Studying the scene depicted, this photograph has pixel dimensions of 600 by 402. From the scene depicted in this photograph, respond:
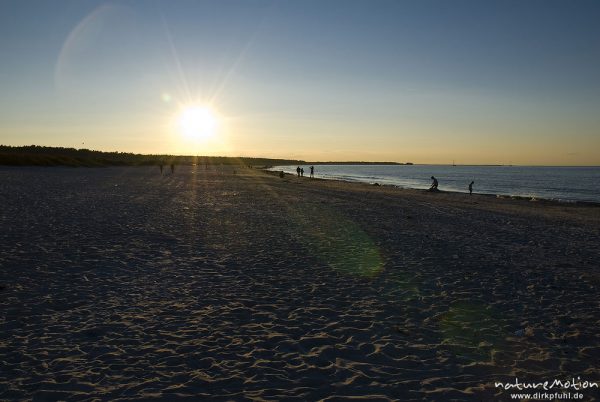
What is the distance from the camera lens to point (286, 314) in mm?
8508

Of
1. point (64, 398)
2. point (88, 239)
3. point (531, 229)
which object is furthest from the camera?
point (531, 229)

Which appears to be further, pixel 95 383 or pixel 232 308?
pixel 232 308

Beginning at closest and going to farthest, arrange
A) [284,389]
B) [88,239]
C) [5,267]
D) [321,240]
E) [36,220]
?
[284,389] → [5,267] → [88,239] → [321,240] → [36,220]

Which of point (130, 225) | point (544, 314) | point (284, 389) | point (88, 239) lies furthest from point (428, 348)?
point (130, 225)

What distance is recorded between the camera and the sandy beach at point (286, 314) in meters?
5.88

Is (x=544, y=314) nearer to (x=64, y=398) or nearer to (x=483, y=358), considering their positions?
(x=483, y=358)

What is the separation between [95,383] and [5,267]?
7570mm

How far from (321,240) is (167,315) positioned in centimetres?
902

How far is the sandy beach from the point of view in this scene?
231 inches

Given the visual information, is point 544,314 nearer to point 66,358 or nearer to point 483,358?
point 483,358

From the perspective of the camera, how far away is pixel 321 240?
16.6 m

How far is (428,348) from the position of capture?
7.04 metres

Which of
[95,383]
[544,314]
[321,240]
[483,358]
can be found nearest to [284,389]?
[95,383]

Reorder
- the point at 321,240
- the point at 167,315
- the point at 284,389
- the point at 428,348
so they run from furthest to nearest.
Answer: the point at 321,240, the point at 167,315, the point at 428,348, the point at 284,389
